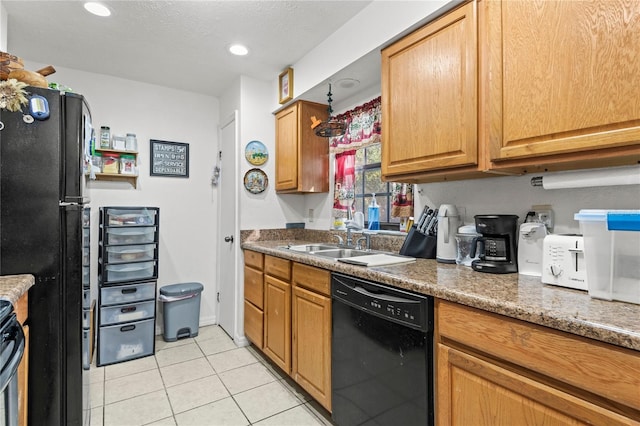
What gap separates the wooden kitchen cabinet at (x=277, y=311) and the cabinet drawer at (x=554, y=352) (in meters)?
1.30

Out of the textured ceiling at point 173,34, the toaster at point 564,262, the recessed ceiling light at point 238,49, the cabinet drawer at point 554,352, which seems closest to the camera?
the cabinet drawer at point 554,352

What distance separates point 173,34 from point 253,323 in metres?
2.34

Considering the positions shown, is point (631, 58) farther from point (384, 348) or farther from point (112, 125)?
point (112, 125)

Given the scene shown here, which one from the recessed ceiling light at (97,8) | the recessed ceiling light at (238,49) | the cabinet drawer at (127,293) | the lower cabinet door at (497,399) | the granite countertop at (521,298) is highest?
the recessed ceiling light at (238,49)

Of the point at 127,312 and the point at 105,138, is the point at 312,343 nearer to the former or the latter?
the point at 127,312

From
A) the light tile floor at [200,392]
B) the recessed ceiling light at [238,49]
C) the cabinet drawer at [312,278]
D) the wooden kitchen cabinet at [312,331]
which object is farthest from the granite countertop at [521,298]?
the recessed ceiling light at [238,49]

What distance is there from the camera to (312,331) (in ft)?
6.37

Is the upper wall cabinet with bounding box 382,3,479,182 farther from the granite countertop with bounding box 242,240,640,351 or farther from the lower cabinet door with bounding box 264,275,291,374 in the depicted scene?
the lower cabinet door with bounding box 264,275,291,374

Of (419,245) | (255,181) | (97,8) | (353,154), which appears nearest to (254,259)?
(255,181)

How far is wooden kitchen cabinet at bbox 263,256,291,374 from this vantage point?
220cm

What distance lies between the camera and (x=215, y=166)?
351 cm

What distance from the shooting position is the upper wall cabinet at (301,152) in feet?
9.31

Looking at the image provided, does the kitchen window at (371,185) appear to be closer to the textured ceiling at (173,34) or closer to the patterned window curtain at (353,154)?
the patterned window curtain at (353,154)

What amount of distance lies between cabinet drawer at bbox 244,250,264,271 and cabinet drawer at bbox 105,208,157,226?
86 centimetres
